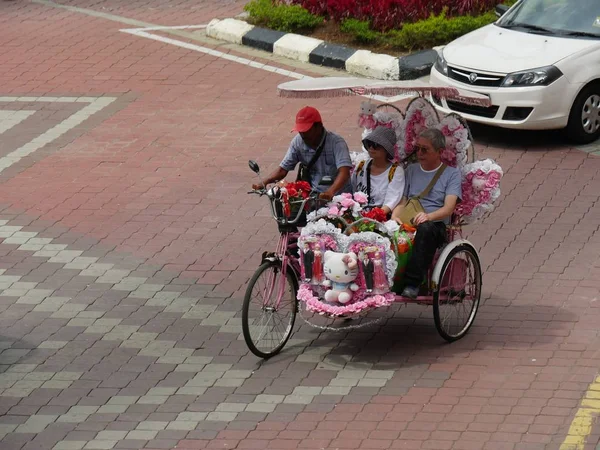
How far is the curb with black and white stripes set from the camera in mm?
15672

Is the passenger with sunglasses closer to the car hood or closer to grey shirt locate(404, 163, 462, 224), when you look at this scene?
grey shirt locate(404, 163, 462, 224)

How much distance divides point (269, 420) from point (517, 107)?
631 cm

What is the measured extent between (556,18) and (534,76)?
1.19m

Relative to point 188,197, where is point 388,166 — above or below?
above

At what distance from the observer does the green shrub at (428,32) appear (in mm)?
16359

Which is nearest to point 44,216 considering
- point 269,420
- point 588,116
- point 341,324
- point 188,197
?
point 188,197

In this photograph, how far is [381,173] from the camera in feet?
30.0

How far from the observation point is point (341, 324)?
932 cm

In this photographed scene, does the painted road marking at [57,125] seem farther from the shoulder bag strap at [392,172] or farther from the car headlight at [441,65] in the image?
the shoulder bag strap at [392,172]

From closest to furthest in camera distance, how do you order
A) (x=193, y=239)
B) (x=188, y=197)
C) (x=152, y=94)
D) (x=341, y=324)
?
(x=341, y=324) < (x=193, y=239) < (x=188, y=197) < (x=152, y=94)

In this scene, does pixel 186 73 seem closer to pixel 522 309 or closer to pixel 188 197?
pixel 188 197

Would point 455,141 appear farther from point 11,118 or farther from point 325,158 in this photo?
point 11,118

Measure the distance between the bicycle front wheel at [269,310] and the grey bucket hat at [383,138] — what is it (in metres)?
1.15

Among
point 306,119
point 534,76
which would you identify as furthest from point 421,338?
point 534,76
